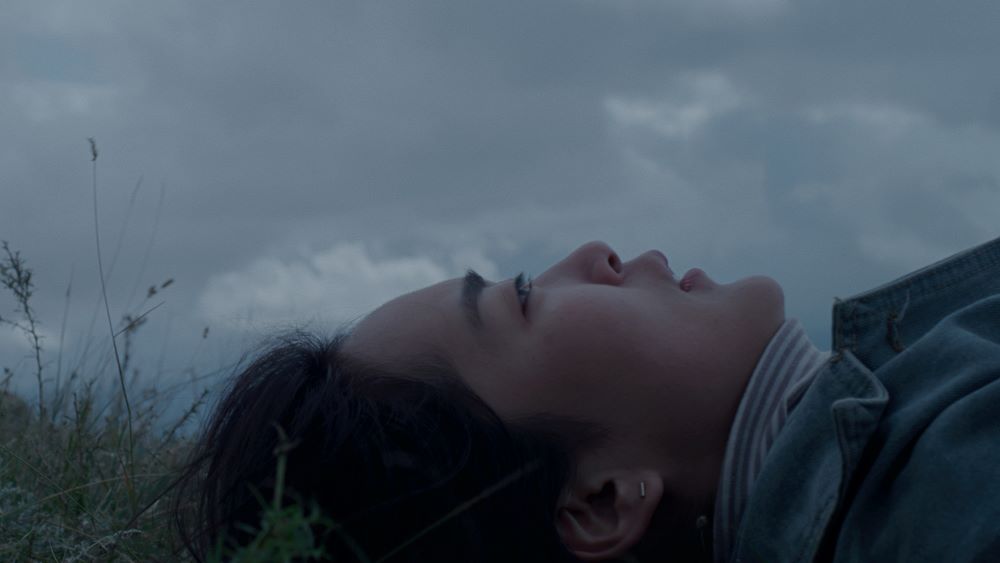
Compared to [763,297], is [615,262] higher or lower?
higher

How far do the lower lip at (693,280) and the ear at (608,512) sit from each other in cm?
52

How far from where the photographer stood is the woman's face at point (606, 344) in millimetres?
2217

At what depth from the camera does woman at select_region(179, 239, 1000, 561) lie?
7.05 ft

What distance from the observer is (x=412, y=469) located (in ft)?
7.15

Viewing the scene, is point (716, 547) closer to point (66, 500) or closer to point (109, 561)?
point (109, 561)

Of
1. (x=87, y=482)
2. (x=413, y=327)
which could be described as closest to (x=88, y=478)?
(x=87, y=482)

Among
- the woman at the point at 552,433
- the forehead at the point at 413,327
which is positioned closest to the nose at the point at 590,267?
the woman at the point at 552,433

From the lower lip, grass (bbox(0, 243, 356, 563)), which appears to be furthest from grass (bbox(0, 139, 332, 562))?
the lower lip

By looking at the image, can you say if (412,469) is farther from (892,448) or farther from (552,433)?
(892,448)

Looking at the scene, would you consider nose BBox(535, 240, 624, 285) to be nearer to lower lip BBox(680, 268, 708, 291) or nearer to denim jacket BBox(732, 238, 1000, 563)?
lower lip BBox(680, 268, 708, 291)

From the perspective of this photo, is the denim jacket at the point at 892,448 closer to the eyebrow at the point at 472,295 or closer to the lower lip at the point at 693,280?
the lower lip at the point at 693,280

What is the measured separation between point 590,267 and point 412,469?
704 mm

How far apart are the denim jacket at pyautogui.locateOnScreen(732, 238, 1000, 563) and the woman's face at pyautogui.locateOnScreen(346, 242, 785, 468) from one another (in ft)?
0.66

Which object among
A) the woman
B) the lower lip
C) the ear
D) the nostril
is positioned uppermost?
the nostril
